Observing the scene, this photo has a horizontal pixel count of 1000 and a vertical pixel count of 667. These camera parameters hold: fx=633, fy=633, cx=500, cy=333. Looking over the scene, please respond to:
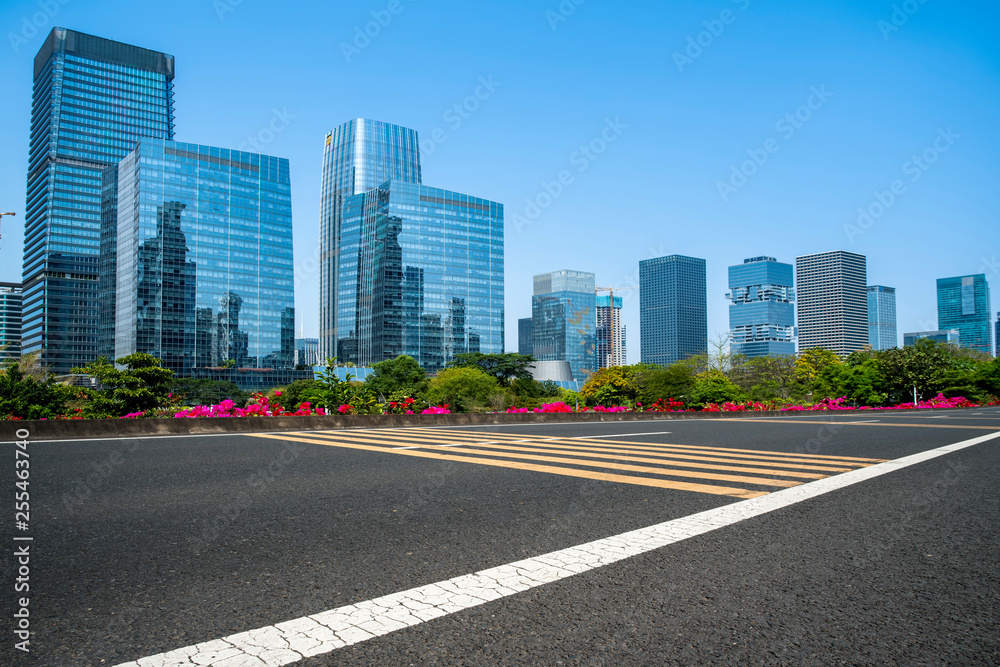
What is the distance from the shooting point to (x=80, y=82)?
19088 centimetres

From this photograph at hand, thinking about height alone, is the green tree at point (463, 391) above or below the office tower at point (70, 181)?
below

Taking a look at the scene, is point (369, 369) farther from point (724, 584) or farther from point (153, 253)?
point (724, 584)

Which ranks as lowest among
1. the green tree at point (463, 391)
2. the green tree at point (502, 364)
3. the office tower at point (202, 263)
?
the green tree at point (463, 391)

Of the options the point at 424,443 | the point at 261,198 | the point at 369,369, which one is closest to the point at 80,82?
the point at 261,198

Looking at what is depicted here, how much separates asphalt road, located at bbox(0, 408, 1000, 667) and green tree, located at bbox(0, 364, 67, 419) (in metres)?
13.0

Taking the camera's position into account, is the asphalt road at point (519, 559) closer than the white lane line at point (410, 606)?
No

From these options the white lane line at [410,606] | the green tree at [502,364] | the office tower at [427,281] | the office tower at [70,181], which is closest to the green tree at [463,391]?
the green tree at [502,364]

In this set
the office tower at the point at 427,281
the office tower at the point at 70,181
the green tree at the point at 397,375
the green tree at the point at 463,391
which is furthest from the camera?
the office tower at the point at 427,281

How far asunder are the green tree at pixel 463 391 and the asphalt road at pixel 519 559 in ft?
233

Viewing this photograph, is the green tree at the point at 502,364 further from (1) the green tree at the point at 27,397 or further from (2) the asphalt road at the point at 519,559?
(2) the asphalt road at the point at 519,559

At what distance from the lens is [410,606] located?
2.89 m

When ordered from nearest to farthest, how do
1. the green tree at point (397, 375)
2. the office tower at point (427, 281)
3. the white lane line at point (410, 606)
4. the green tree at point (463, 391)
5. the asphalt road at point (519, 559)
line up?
the white lane line at point (410, 606) → the asphalt road at point (519, 559) → the green tree at point (463, 391) → the green tree at point (397, 375) → the office tower at point (427, 281)

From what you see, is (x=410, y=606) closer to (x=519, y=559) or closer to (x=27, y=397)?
(x=519, y=559)

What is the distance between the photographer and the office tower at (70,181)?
171000 mm
